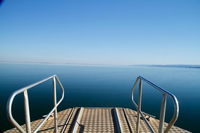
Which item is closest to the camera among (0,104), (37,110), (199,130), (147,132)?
(147,132)

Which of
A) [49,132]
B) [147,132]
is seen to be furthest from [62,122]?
Answer: [147,132]

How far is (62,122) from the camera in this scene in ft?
9.98

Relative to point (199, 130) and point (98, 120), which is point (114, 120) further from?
point (199, 130)

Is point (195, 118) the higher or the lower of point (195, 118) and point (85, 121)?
the lower

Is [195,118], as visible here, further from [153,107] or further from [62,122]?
[62,122]

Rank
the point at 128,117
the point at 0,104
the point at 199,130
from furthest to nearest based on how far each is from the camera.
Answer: the point at 0,104, the point at 199,130, the point at 128,117

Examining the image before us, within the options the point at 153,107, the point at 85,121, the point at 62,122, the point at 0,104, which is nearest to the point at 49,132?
the point at 62,122

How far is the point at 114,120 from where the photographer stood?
319 centimetres

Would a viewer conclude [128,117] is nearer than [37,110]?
Yes

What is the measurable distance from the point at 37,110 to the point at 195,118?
41.9 ft

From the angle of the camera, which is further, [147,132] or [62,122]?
[62,122]

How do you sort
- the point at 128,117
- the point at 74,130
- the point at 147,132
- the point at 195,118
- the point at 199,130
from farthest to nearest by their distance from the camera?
the point at 195,118, the point at 199,130, the point at 128,117, the point at 147,132, the point at 74,130

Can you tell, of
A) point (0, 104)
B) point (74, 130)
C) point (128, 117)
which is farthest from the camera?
point (0, 104)

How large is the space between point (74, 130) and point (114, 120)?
1.05 meters
